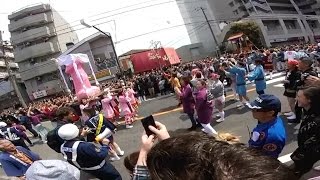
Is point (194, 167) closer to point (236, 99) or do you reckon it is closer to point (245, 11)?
point (236, 99)

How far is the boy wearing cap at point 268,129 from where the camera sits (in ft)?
12.5

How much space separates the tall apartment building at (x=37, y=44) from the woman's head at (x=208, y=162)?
5398 cm

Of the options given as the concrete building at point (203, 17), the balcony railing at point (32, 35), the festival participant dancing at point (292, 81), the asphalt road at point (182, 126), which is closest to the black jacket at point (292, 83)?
the festival participant dancing at point (292, 81)

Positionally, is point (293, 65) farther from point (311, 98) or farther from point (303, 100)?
point (311, 98)

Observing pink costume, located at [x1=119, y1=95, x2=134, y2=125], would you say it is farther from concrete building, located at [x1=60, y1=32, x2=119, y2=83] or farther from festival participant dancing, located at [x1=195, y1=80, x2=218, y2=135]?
concrete building, located at [x1=60, y1=32, x2=119, y2=83]

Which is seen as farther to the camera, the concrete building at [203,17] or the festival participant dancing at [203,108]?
the concrete building at [203,17]

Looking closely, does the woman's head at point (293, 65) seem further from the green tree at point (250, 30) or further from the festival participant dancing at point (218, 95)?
the green tree at point (250, 30)

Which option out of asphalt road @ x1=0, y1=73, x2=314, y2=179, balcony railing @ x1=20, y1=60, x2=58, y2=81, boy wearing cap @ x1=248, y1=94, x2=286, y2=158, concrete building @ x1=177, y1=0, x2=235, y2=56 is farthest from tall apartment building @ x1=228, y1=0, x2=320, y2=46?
boy wearing cap @ x1=248, y1=94, x2=286, y2=158

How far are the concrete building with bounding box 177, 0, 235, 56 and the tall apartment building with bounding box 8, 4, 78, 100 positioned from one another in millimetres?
28558

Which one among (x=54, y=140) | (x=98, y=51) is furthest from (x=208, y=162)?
(x=98, y=51)

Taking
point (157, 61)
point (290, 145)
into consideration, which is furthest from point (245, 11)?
point (290, 145)

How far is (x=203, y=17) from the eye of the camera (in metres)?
78.8

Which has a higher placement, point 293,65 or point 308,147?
point 293,65

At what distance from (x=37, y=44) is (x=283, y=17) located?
4552 centimetres
